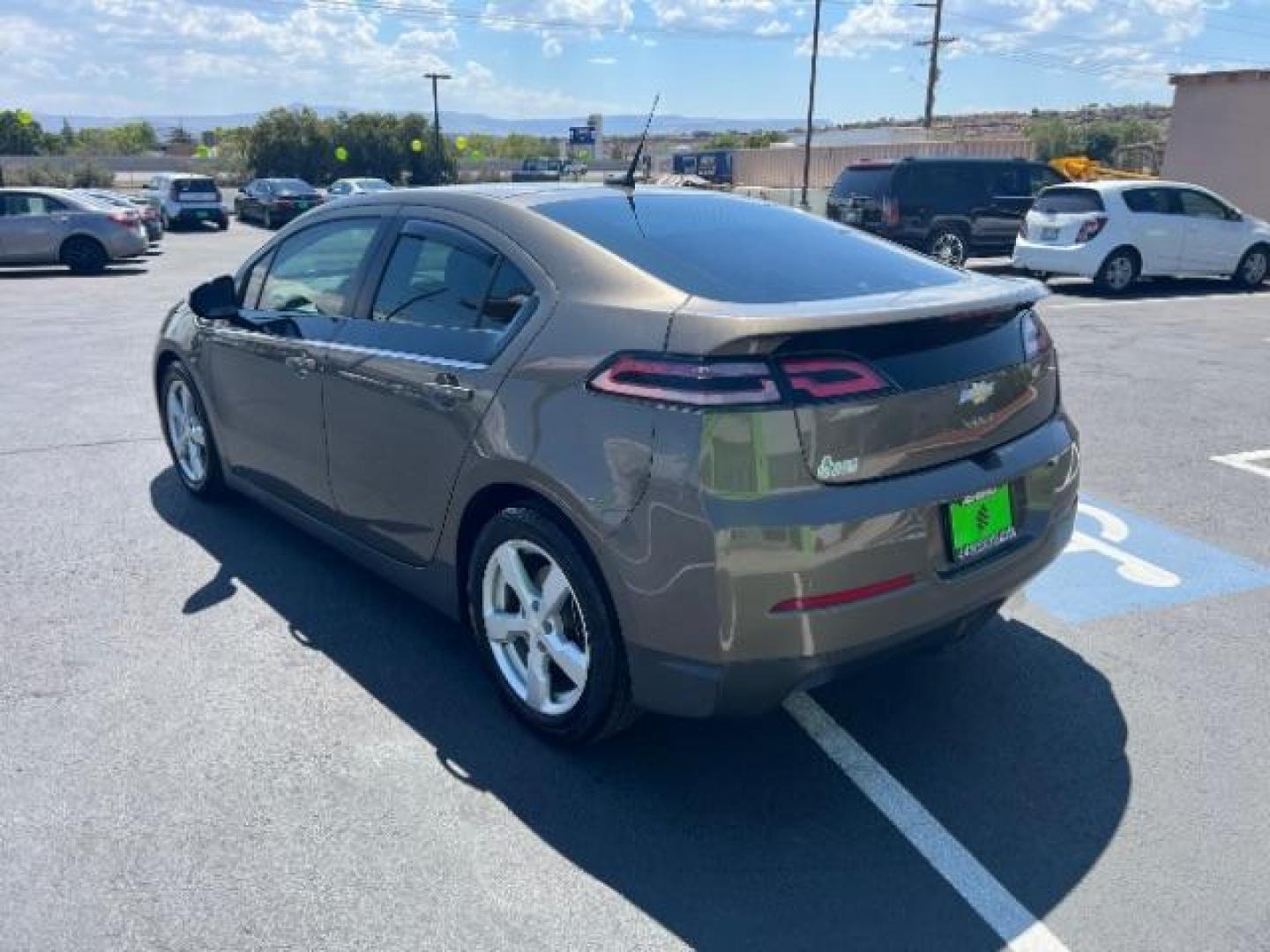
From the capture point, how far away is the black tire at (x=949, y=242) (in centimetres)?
1664

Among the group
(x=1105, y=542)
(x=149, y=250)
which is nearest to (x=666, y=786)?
(x=1105, y=542)

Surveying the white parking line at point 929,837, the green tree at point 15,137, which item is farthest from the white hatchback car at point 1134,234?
the green tree at point 15,137

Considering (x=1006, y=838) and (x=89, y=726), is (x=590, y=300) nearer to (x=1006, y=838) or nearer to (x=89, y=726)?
(x=1006, y=838)

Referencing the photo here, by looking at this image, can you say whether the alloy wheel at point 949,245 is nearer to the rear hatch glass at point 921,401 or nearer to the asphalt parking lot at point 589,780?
the asphalt parking lot at point 589,780

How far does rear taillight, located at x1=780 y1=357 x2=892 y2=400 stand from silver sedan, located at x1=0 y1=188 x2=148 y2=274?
19077 mm

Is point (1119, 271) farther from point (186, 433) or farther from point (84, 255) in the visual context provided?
point (84, 255)

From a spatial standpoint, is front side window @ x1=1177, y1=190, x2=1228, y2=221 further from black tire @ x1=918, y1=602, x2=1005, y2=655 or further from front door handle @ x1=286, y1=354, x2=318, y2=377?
front door handle @ x1=286, y1=354, x2=318, y2=377

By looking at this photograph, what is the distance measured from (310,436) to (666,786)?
6.66ft

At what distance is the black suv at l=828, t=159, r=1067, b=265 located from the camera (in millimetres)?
16344

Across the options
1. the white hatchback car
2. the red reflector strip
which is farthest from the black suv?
the red reflector strip

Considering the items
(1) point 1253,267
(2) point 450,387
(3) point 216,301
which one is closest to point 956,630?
(2) point 450,387

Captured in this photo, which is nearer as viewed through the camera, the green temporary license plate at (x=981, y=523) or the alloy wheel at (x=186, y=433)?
the green temporary license plate at (x=981, y=523)

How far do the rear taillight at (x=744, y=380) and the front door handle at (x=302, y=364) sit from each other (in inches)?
68.4

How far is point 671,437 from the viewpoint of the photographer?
2.48 meters
